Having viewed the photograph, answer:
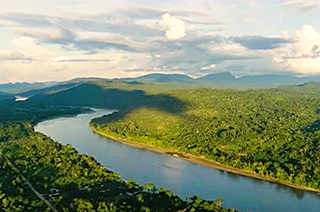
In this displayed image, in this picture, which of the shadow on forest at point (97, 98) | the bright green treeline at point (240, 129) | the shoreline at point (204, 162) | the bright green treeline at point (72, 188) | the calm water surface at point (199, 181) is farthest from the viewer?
the shadow on forest at point (97, 98)

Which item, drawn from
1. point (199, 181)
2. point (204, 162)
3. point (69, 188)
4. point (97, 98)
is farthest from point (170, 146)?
point (97, 98)

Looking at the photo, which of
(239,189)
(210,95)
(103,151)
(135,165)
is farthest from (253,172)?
(210,95)

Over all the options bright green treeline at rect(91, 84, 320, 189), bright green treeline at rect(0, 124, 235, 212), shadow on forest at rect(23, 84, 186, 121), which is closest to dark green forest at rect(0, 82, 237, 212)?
bright green treeline at rect(0, 124, 235, 212)

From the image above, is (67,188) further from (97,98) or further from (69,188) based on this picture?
(97,98)

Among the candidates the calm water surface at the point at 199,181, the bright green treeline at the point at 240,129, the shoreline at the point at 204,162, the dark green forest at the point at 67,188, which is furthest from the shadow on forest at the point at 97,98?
the dark green forest at the point at 67,188

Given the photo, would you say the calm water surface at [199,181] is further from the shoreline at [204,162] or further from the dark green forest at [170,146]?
the dark green forest at [170,146]

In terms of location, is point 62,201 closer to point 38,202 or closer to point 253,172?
point 38,202
